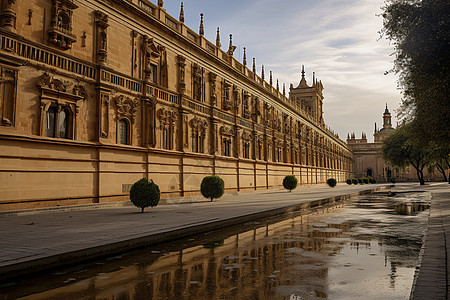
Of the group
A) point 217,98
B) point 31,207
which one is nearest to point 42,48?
point 31,207

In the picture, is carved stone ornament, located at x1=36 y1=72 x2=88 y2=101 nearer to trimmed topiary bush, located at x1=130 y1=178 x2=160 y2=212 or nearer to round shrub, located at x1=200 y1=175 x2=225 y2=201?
trimmed topiary bush, located at x1=130 y1=178 x2=160 y2=212

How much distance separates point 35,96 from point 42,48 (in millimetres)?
2075

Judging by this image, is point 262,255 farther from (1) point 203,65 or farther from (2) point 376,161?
(2) point 376,161

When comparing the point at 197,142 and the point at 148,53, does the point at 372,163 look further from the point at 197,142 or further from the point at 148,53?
the point at 148,53

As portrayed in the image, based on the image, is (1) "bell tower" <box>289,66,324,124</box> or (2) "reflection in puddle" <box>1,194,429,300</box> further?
(1) "bell tower" <box>289,66,324,124</box>

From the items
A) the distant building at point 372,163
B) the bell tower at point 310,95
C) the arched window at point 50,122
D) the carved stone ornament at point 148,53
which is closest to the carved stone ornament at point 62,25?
the arched window at point 50,122

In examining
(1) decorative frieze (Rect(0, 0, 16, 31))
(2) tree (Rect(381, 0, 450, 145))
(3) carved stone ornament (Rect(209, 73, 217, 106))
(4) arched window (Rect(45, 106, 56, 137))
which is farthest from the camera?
(3) carved stone ornament (Rect(209, 73, 217, 106))

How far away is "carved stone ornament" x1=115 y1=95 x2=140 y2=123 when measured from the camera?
18984mm

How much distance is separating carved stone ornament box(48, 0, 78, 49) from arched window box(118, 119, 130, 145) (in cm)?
481

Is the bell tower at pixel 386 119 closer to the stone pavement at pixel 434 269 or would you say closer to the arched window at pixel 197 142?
the arched window at pixel 197 142

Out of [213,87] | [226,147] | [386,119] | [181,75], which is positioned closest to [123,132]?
[181,75]

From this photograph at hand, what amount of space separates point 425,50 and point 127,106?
47.0 ft

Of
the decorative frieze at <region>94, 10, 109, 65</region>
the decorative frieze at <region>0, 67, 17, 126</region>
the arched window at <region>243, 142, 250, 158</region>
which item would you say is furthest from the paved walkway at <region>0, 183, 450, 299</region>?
the arched window at <region>243, 142, 250, 158</region>

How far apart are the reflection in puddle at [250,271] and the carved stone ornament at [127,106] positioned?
11.7 m
